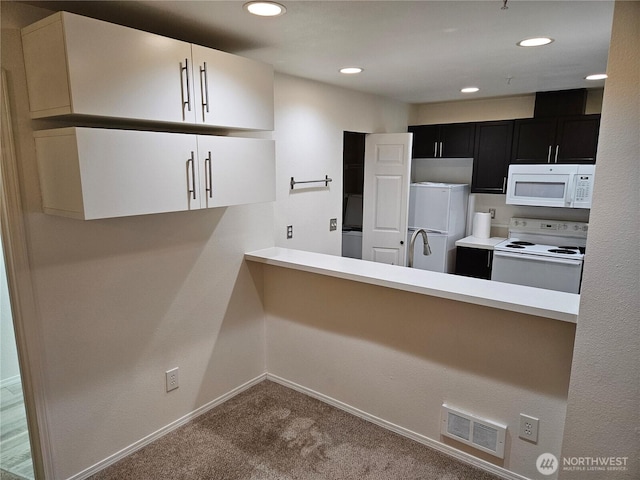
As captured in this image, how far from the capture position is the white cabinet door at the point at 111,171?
159 centimetres

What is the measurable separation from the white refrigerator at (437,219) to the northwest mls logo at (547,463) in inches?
96.0

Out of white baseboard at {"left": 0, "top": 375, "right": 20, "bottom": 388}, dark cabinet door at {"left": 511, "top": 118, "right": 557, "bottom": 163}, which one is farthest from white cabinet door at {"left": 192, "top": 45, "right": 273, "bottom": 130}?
dark cabinet door at {"left": 511, "top": 118, "right": 557, "bottom": 163}

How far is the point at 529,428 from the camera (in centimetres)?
196

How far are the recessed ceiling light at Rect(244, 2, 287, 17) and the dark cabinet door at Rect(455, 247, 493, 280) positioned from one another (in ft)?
10.6

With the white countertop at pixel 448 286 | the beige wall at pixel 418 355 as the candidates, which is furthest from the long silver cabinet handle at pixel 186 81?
the beige wall at pixel 418 355

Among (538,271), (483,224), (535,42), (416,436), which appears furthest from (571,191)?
(416,436)

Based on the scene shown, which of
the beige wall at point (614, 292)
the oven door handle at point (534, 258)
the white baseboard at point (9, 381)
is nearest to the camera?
the beige wall at point (614, 292)

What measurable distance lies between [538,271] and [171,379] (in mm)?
3256

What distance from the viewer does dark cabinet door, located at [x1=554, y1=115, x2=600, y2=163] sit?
3.64 metres

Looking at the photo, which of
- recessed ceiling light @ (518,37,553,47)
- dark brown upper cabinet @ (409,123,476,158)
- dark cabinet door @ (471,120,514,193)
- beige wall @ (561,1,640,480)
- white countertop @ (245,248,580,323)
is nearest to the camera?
beige wall @ (561,1,640,480)

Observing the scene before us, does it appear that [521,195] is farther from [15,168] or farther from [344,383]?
[15,168]

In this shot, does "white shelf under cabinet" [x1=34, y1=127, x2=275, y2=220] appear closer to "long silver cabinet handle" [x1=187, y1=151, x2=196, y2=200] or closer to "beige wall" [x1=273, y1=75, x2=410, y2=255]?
"long silver cabinet handle" [x1=187, y1=151, x2=196, y2=200]

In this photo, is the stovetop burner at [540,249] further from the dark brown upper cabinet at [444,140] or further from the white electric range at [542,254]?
the dark brown upper cabinet at [444,140]

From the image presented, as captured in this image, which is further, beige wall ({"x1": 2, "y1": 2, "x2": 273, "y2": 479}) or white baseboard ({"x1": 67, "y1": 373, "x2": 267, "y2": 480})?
white baseboard ({"x1": 67, "y1": 373, "x2": 267, "y2": 480})
